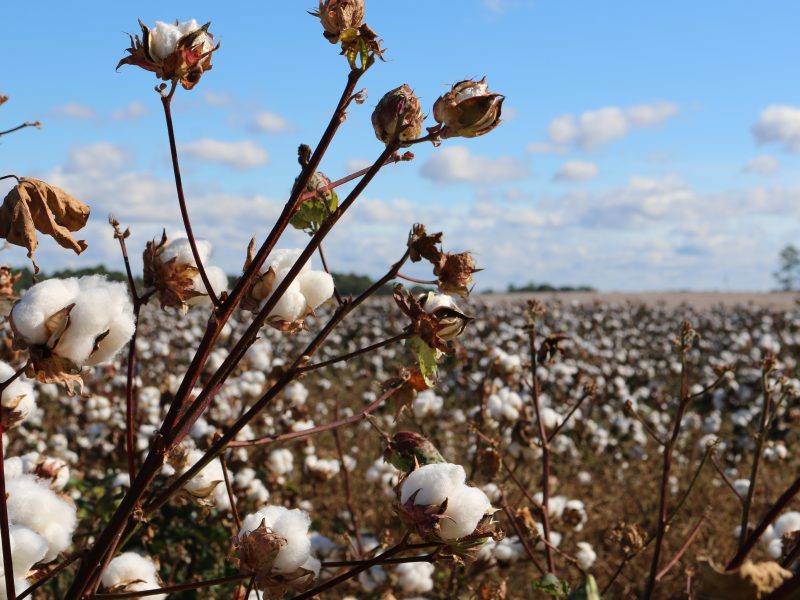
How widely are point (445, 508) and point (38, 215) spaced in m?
0.67

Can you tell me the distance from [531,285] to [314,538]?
99.3 feet

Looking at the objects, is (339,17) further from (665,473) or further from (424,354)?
(665,473)

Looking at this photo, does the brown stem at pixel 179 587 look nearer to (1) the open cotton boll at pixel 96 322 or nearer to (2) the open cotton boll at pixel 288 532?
(2) the open cotton boll at pixel 288 532

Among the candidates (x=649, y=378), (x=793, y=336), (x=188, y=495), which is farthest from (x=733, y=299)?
(x=188, y=495)

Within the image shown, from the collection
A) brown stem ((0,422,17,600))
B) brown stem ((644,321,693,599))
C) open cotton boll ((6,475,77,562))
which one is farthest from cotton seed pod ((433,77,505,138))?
brown stem ((644,321,693,599))

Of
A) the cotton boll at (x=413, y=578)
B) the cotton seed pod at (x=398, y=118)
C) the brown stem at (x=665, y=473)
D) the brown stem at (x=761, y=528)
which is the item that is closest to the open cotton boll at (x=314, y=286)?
the cotton seed pod at (x=398, y=118)

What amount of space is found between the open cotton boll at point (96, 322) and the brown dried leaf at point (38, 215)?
156 mm

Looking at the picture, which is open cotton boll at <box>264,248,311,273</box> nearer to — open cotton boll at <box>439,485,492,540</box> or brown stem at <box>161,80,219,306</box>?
brown stem at <box>161,80,219,306</box>

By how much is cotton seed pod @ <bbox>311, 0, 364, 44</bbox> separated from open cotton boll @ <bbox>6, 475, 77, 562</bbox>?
80 cm

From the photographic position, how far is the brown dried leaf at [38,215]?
1036mm

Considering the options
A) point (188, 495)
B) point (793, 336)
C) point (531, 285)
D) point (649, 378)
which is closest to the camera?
point (188, 495)

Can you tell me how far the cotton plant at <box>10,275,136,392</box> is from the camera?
87cm

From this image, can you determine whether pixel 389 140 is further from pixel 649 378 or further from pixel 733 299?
pixel 733 299

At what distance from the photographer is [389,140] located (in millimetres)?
1005
